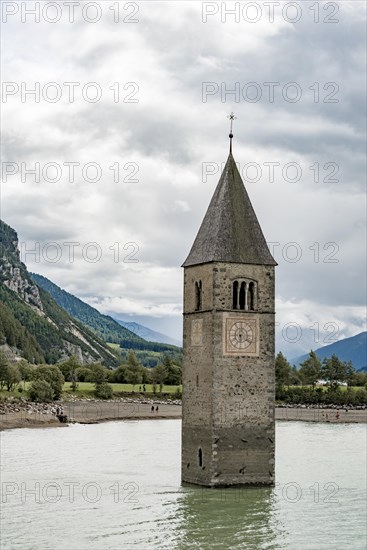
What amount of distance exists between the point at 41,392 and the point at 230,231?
7611 centimetres

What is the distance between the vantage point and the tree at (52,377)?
125m

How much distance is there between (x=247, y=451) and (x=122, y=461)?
54.9 feet

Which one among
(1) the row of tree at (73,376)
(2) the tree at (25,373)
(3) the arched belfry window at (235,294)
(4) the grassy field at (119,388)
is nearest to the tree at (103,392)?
(1) the row of tree at (73,376)

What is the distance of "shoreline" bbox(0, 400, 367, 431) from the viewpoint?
95.8 m

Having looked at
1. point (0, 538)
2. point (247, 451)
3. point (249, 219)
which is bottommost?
point (0, 538)

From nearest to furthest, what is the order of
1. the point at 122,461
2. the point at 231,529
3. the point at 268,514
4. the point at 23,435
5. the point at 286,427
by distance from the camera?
the point at 231,529 → the point at 268,514 → the point at 122,461 → the point at 23,435 → the point at 286,427

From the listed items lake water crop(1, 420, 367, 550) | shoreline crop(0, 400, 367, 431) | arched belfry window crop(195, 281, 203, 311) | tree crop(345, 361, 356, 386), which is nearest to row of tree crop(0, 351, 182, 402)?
shoreline crop(0, 400, 367, 431)

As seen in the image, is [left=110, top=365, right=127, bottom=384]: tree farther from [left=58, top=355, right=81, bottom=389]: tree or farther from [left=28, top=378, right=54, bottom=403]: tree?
[left=28, top=378, right=54, bottom=403]: tree

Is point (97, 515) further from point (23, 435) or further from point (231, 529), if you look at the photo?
point (23, 435)

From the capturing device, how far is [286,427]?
102 metres

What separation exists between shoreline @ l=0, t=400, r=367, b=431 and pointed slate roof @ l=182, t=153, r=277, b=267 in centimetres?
4689

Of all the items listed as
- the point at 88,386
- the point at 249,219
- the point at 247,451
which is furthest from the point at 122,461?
the point at 88,386

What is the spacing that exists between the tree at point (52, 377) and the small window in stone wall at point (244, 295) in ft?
266

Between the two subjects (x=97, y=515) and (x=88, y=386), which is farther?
(x=88, y=386)
